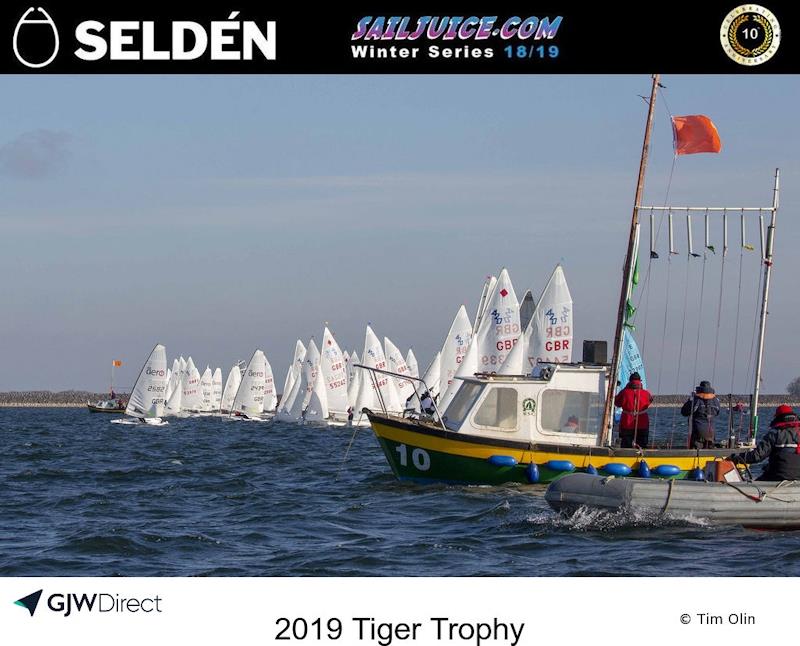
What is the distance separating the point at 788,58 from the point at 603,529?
26.0 ft

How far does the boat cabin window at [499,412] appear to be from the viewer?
24.2 m

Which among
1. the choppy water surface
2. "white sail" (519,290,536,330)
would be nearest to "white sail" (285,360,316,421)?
"white sail" (519,290,536,330)

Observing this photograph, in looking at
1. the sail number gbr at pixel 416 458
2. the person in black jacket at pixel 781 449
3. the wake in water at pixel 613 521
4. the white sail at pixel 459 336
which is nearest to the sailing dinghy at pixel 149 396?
the white sail at pixel 459 336

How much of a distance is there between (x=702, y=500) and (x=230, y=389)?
89.5m

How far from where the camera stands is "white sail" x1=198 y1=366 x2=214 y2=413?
11075 centimetres

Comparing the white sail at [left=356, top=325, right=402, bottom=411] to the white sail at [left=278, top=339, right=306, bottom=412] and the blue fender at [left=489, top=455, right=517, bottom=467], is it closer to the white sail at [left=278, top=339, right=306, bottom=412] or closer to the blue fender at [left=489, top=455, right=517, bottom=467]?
the white sail at [left=278, top=339, right=306, bottom=412]

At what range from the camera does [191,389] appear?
10831 cm

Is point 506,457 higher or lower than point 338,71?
lower

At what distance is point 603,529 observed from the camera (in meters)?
18.6
